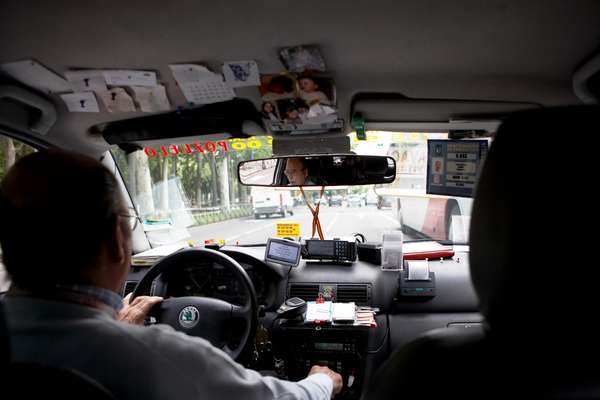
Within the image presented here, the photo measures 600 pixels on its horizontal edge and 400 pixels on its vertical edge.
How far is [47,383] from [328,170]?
221 centimetres

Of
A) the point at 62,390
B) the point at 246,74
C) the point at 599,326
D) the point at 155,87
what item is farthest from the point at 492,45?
the point at 62,390

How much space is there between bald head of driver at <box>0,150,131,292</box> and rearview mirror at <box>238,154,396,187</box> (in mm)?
1826

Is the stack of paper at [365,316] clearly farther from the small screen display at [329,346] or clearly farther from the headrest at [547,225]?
the headrest at [547,225]

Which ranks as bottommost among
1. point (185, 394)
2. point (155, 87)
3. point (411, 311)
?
point (411, 311)

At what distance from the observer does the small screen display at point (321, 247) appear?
309 centimetres

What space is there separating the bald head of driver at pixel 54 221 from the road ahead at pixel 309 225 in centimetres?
219

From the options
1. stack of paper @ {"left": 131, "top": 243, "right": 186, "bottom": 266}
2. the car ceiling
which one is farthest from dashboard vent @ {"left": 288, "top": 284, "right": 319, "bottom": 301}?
the car ceiling

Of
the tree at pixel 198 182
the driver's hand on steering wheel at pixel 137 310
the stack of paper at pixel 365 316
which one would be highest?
the tree at pixel 198 182

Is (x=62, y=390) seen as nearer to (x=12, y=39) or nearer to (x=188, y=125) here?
(x=12, y=39)

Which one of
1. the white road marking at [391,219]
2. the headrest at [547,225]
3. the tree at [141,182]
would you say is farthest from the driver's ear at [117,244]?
the white road marking at [391,219]

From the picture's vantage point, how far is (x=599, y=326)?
2.58 feet

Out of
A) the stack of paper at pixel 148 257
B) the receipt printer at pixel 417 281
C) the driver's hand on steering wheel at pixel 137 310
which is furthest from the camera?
the stack of paper at pixel 148 257

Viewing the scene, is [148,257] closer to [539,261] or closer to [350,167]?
[350,167]

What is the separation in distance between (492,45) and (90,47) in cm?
179
